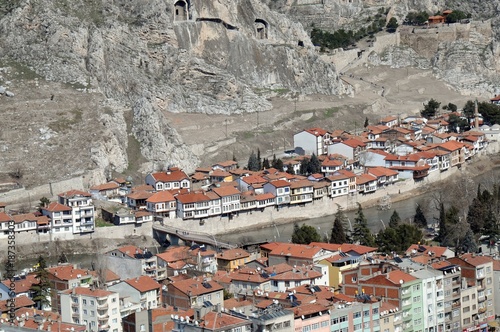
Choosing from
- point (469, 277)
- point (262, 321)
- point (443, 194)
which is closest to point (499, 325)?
point (469, 277)

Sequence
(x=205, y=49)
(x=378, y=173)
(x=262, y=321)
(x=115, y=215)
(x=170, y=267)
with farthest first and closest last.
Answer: (x=205, y=49), (x=378, y=173), (x=115, y=215), (x=170, y=267), (x=262, y=321)

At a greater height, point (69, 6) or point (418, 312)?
point (69, 6)

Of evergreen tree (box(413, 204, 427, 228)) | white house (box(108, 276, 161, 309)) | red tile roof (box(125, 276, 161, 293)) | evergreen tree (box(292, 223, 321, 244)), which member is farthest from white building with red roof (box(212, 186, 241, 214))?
white house (box(108, 276, 161, 309))

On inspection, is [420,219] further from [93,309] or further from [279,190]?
[93,309]

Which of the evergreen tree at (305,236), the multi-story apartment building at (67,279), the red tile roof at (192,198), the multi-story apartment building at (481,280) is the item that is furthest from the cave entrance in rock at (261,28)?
the multi-story apartment building at (481,280)

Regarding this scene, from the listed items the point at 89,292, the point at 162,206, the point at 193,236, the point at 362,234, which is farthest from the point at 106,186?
the point at 89,292

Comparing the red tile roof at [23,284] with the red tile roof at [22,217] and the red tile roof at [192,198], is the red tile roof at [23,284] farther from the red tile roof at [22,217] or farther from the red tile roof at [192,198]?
the red tile roof at [192,198]

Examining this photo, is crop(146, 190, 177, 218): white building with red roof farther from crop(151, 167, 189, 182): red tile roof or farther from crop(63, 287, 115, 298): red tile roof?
crop(63, 287, 115, 298): red tile roof

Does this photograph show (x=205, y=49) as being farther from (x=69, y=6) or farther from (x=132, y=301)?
(x=132, y=301)
